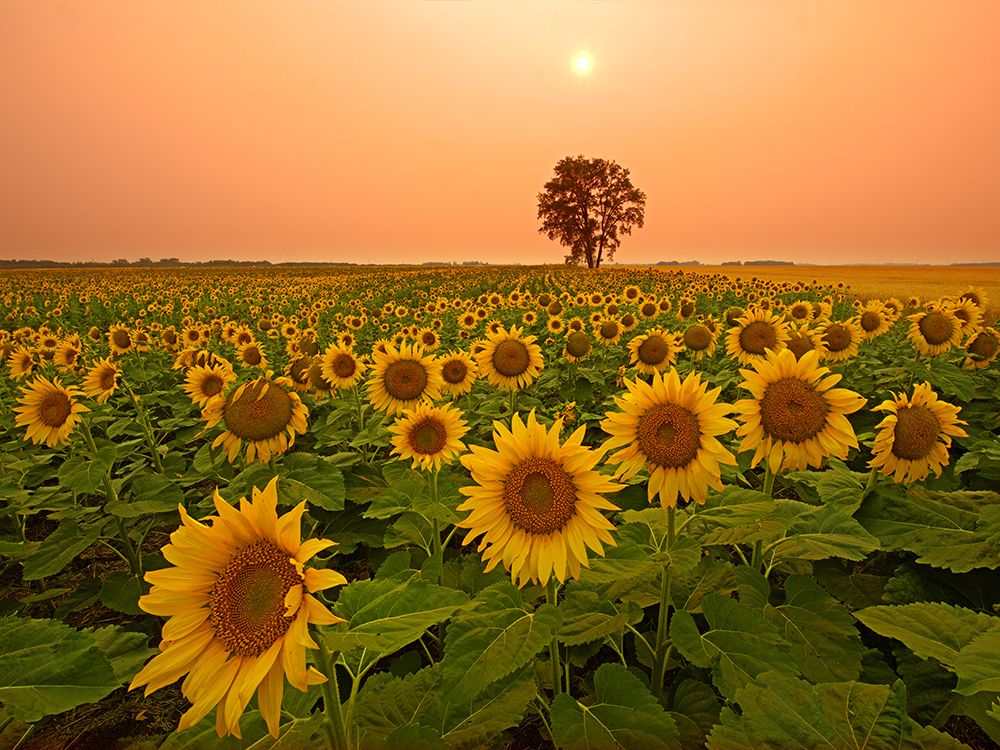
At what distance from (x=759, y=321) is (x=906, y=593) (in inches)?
175

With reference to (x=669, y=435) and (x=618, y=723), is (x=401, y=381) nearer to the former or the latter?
(x=669, y=435)

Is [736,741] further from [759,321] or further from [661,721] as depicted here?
[759,321]

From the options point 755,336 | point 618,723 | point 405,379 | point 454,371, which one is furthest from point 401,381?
point 755,336

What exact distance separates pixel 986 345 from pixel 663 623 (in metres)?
6.80

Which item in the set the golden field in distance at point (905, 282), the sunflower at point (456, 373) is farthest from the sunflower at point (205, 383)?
the golden field in distance at point (905, 282)

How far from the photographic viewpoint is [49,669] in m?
1.65

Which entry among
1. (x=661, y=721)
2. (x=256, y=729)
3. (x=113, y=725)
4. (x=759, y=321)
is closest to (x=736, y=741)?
(x=661, y=721)

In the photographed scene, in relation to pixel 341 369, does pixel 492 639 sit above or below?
below

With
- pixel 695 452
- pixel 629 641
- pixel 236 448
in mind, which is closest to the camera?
pixel 695 452

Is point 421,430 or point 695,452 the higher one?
point 695,452

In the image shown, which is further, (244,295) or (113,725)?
(244,295)

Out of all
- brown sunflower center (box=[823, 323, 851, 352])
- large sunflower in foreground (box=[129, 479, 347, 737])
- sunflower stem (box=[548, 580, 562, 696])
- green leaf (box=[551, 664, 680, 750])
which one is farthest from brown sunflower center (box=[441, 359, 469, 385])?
brown sunflower center (box=[823, 323, 851, 352])

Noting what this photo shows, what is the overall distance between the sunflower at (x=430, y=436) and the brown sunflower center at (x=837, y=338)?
5.62 meters

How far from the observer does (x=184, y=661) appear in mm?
1528
